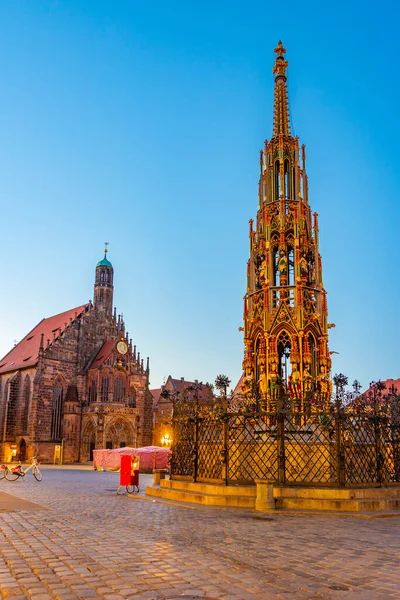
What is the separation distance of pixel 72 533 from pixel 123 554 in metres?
2.38

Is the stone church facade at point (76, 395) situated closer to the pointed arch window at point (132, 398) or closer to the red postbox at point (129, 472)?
the pointed arch window at point (132, 398)

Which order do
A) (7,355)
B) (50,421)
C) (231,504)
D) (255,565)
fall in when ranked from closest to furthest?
(255,565) < (231,504) < (50,421) < (7,355)

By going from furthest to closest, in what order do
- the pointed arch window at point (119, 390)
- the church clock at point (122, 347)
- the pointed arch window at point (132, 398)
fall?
the church clock at point (122, 347) → the pointed arch window at point (132, 398) → the pointed arch window at point (119, 390)

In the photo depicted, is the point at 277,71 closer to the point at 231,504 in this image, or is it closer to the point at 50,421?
the point at 231,504

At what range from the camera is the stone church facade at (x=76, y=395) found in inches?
2140

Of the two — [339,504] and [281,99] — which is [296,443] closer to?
[339,504]

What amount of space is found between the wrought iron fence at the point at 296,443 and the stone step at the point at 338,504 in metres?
0.95

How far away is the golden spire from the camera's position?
2477 cm

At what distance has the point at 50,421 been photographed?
54.2 metres

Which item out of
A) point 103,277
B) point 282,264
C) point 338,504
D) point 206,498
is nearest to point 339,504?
point 338,504

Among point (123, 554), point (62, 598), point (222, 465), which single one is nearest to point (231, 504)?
point (222, 465)

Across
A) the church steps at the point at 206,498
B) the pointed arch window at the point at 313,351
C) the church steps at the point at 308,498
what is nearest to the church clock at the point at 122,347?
the pointed arch window at the point at 313,351

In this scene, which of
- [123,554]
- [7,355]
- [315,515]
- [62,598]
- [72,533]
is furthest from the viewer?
[7,355]

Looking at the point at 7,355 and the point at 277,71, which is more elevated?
the point at 277,71
